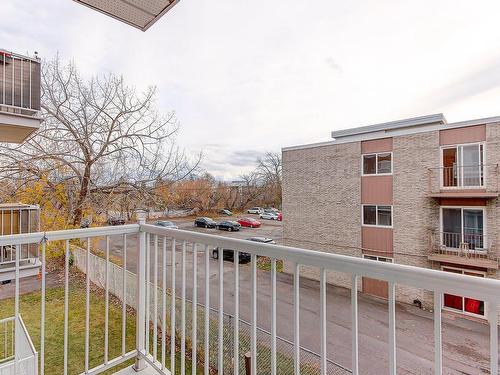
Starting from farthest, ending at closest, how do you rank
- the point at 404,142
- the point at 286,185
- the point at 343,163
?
the point at 286,185 → the point at 343,163 → the point at 404,142

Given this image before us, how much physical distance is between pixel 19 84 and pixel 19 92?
79 mm

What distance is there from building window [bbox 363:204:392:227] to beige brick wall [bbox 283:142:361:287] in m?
0.19

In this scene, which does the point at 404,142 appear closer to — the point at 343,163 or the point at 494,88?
the point at 343,163

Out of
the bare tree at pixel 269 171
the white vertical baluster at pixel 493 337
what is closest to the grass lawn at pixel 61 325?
the white vertical baluster at pixel 493 337

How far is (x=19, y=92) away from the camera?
2.71 m

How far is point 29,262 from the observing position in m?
2.81

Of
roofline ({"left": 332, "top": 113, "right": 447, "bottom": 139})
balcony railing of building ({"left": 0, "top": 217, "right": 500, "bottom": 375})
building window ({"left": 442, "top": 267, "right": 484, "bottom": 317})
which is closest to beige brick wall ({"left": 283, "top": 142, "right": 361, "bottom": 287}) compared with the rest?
roofline ({"left": 332, "top": 113, "right": 447, "bottom": 139})

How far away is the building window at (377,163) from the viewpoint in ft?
24.4

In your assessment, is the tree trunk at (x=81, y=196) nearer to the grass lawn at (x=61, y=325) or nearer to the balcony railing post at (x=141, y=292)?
the grass lawn at (x=61, y=325)

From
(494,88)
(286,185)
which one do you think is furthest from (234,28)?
(286,185)

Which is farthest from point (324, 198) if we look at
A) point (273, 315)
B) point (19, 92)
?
point (273, 315)

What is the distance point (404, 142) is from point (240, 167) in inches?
380

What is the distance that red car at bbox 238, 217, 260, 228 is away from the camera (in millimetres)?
13545

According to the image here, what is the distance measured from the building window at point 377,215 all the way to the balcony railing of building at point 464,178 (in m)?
1.21
